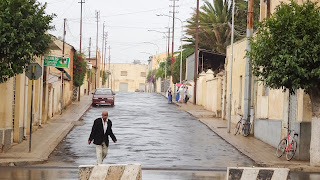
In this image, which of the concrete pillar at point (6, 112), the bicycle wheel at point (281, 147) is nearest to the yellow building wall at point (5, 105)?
the concrete pillar at point (6, 112)

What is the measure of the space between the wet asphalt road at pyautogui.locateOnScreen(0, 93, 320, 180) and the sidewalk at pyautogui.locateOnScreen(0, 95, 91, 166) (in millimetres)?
357

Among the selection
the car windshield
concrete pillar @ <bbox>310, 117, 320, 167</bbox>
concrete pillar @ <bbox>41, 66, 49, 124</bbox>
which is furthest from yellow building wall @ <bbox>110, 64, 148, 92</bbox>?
concrete pillar @ <bbox>310, 117, 320, 167</bbox>

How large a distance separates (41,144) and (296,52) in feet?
34.9

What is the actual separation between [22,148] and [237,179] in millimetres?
12837

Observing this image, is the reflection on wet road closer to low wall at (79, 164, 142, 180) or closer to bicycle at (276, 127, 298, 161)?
bicycle at (276, 127, 298, 161)

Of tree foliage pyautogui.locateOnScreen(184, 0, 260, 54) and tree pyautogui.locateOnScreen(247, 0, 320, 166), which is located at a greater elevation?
tree foliage pyautogui.locateOnScreen(184, 0, 260, 54)

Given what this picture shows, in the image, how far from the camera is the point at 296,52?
18.2m

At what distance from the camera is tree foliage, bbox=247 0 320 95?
18.1 meters

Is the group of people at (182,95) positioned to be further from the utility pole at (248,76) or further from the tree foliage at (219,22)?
the utility pole at (248,76)

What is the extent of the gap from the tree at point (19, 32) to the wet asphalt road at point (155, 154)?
10.3 feet

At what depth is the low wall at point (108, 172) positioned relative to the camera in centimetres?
1094

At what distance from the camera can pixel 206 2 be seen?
208 feet

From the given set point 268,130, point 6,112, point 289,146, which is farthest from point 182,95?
point 6,112

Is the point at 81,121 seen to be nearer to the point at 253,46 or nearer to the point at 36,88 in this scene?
the point at 36,88
